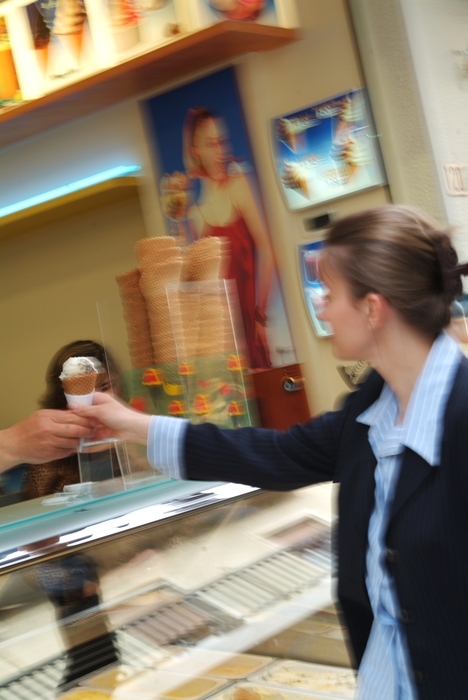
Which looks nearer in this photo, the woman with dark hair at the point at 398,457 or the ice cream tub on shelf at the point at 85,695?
the woman with dark hair at the point at 398,457

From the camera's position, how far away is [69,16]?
308 cm

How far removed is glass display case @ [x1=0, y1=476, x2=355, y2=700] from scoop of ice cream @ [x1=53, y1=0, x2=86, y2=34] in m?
2.13

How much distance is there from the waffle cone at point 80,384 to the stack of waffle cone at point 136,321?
0.36 metres

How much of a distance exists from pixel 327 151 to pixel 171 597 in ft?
6.68

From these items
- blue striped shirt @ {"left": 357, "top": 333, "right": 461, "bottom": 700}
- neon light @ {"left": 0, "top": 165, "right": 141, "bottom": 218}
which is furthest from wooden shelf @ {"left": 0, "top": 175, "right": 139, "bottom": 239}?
blue striped shirt @ {"left": 357, "top": 333, "right": 461, "bottom": 700}

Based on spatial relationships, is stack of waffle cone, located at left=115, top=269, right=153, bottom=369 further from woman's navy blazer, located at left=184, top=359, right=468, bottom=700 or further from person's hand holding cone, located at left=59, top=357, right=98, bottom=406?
woman's navy blazer, located at left=184, top=359, right=468, bottom=700

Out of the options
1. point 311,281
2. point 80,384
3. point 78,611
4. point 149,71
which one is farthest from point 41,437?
point 149,71

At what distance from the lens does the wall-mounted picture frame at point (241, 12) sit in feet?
9.36

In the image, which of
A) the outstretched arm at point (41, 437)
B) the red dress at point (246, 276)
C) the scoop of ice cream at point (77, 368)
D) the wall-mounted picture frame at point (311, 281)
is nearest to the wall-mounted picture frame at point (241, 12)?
the red dress at point (246, 276)

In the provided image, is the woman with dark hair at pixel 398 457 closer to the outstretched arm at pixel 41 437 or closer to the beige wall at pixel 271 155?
the outstretched arm at pixel 41 437

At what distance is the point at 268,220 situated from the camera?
10.3 ft

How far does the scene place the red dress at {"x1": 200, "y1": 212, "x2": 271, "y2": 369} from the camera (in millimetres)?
3167

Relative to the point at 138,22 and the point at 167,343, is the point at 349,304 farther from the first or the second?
the point at 138,22

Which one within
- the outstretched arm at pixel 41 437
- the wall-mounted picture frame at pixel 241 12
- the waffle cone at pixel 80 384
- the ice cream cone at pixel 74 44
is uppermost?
the ice cream cone at pixel 74 44
